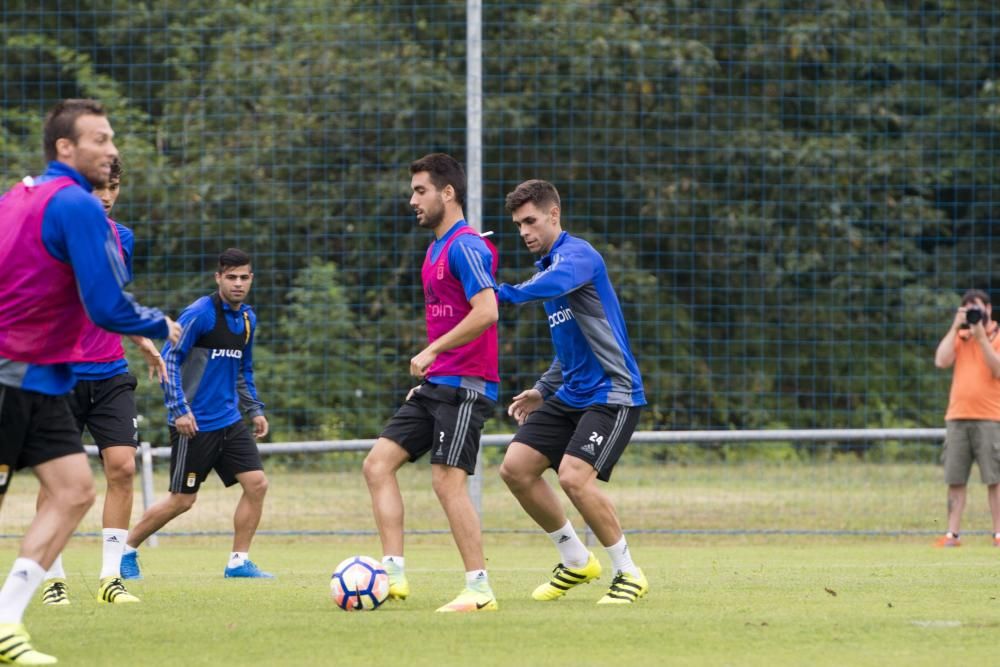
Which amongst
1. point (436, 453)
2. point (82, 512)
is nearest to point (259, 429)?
point (436, 453)

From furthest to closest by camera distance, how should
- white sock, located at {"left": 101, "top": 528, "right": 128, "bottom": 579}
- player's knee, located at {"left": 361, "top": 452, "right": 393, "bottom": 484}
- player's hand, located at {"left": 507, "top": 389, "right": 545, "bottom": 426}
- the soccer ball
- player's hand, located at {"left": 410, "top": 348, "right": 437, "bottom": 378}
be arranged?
1. player's hand, located at {"left": 507, "top": 389, "right": 545, "bottom": 426}
2. white sock, located at {"left": 101, "top": 528, "right": 128, "bottom": 579}
3. player's knee, located at {"left": 361, "top": 452, "right": 393, "bottom": 484}
4. the soccer ball
5. player's hand, located at {"left": 410, "top": 348, "right": 437, "bottom": 378}

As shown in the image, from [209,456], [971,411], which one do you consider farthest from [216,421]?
[971,411]

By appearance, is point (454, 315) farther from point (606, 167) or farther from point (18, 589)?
point (606, 167)

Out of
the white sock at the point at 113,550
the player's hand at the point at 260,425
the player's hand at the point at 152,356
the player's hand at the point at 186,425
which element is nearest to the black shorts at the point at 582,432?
the player's hand at the point at 152,356

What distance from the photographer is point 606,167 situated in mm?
19562

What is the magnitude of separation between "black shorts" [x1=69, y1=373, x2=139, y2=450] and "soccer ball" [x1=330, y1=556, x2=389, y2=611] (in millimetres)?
1841

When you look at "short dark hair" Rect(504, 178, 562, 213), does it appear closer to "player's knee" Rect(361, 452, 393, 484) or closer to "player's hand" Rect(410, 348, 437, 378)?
"player's hand" Rect(410, 348, 437, 378)

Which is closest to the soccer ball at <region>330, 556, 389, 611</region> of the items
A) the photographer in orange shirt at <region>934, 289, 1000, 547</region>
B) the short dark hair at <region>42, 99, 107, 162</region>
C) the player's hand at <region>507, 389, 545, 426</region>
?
the player's hand at <region>507, 389, 545, 426</region>

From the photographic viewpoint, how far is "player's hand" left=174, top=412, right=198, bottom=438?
9.52m

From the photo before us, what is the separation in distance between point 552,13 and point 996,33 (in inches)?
229

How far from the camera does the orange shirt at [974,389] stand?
512 inches

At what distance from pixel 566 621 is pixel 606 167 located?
13296mm

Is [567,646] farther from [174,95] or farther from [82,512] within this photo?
[174,95]

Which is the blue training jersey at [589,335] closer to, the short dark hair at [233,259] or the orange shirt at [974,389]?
the short dark hair at [233,259]
